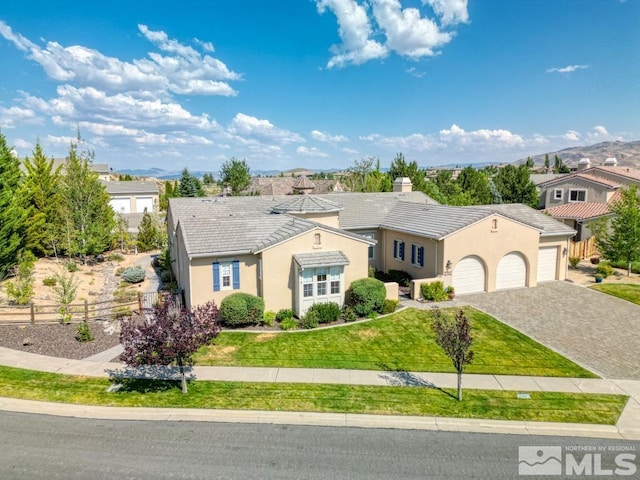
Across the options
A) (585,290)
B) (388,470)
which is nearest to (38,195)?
(388,470)

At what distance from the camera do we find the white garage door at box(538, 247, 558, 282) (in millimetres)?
27828

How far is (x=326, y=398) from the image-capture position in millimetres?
13422

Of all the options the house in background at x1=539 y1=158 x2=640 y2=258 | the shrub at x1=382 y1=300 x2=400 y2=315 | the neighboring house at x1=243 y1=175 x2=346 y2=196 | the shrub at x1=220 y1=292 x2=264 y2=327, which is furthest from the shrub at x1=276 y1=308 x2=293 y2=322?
the neighboring house at x1=243 y1=175 x2=346 y2=196

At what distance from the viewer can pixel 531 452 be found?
10852mm

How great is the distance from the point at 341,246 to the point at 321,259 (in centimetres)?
174

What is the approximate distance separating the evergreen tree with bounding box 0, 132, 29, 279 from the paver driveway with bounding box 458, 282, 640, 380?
90.6 feet

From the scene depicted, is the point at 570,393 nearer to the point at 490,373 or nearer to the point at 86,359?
the point at 490,373

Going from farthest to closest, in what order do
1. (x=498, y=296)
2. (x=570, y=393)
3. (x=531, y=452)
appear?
(x=498, y=296) → (x=570, y=393) → (x=531, y=452)

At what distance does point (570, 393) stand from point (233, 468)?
11.2m

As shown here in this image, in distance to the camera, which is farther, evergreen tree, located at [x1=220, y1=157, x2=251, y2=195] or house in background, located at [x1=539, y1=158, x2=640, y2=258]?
evergreen tree, located at [x1=220, y1=157, x2=251, y2=195]

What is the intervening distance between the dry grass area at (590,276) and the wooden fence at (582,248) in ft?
8.23

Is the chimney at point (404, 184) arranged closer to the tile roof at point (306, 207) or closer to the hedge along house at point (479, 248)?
the hedge along house at point (479, 248)
